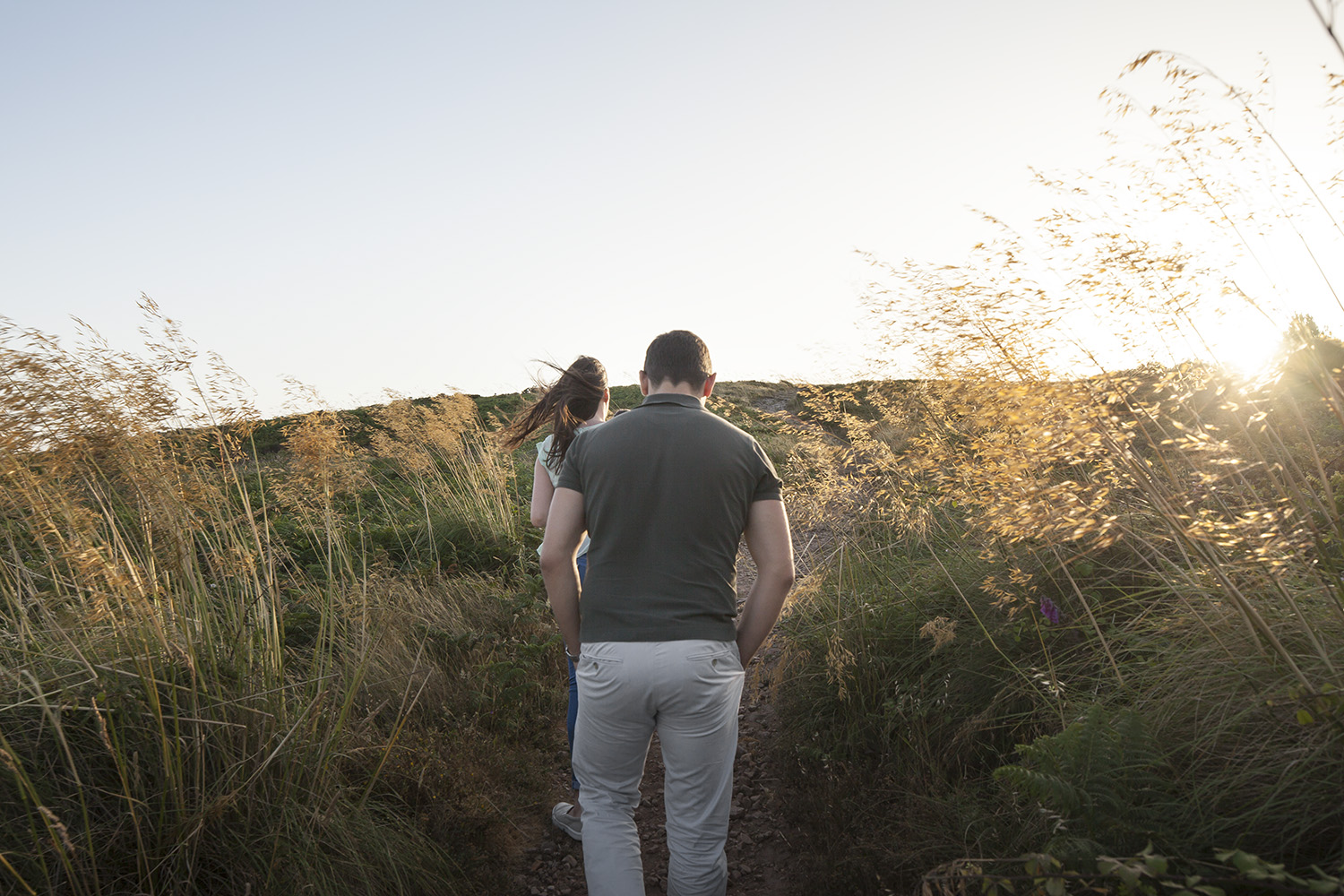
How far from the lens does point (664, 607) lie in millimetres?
2410

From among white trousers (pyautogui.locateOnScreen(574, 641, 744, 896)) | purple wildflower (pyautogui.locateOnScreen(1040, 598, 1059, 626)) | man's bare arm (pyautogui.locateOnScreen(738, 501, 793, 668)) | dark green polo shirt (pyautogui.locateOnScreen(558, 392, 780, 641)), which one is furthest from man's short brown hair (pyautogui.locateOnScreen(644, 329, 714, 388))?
purple wildflower (pyautogui.locateOnScreen(1040, 598, 1059, 626))

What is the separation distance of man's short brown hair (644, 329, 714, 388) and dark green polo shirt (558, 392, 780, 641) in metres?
0.16

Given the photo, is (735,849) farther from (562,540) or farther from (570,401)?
(570,401)

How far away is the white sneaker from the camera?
389cm

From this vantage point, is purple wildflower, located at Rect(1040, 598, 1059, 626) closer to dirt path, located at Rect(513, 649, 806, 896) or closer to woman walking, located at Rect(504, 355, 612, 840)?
dirt path, located at Rect(513, 649, 806, 896)

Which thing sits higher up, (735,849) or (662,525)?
(662,525)

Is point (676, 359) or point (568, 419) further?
point (568, 419)

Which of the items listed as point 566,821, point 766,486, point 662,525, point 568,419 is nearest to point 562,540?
point 662,525

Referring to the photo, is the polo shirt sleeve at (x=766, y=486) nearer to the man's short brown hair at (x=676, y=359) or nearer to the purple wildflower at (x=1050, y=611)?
the man's short brown hair at (x=676, y=359)

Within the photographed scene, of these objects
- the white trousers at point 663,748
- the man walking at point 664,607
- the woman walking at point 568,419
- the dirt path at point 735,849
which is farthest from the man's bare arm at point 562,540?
the dirt path at point 735,849

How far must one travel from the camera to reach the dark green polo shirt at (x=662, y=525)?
242cm

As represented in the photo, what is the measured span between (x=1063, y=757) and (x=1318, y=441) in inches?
204

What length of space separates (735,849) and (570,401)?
2454mm

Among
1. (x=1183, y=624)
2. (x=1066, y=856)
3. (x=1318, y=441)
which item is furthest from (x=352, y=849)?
(x=1318, y=441)
